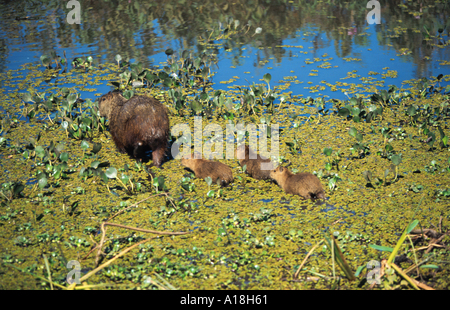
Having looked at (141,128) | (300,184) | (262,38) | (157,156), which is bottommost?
(300,184)

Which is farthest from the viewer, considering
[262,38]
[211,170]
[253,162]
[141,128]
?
[262,38]

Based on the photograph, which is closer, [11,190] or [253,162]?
[11,190]

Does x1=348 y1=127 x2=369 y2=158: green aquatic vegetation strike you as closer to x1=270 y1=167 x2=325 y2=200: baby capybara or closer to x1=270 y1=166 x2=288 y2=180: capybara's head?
x1=270 y1=167 x2=325 y2=200: baby capybara

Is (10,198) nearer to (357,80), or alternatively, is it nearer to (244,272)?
(244,272)

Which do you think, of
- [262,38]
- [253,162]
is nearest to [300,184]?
[253,162]

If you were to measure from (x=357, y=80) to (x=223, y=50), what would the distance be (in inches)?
113

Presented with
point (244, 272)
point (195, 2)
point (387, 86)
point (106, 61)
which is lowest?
point (244, 272)

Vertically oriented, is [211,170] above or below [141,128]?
below

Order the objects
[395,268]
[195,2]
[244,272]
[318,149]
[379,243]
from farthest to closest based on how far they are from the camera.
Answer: [195,2]
[318,149]
[379,243]
[244,272]
[395,268]

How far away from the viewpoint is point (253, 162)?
14.4ft

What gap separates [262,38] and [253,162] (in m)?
5.26

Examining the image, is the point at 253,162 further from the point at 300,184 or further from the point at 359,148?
the point at 359,148

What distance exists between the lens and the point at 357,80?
6.70 meters
